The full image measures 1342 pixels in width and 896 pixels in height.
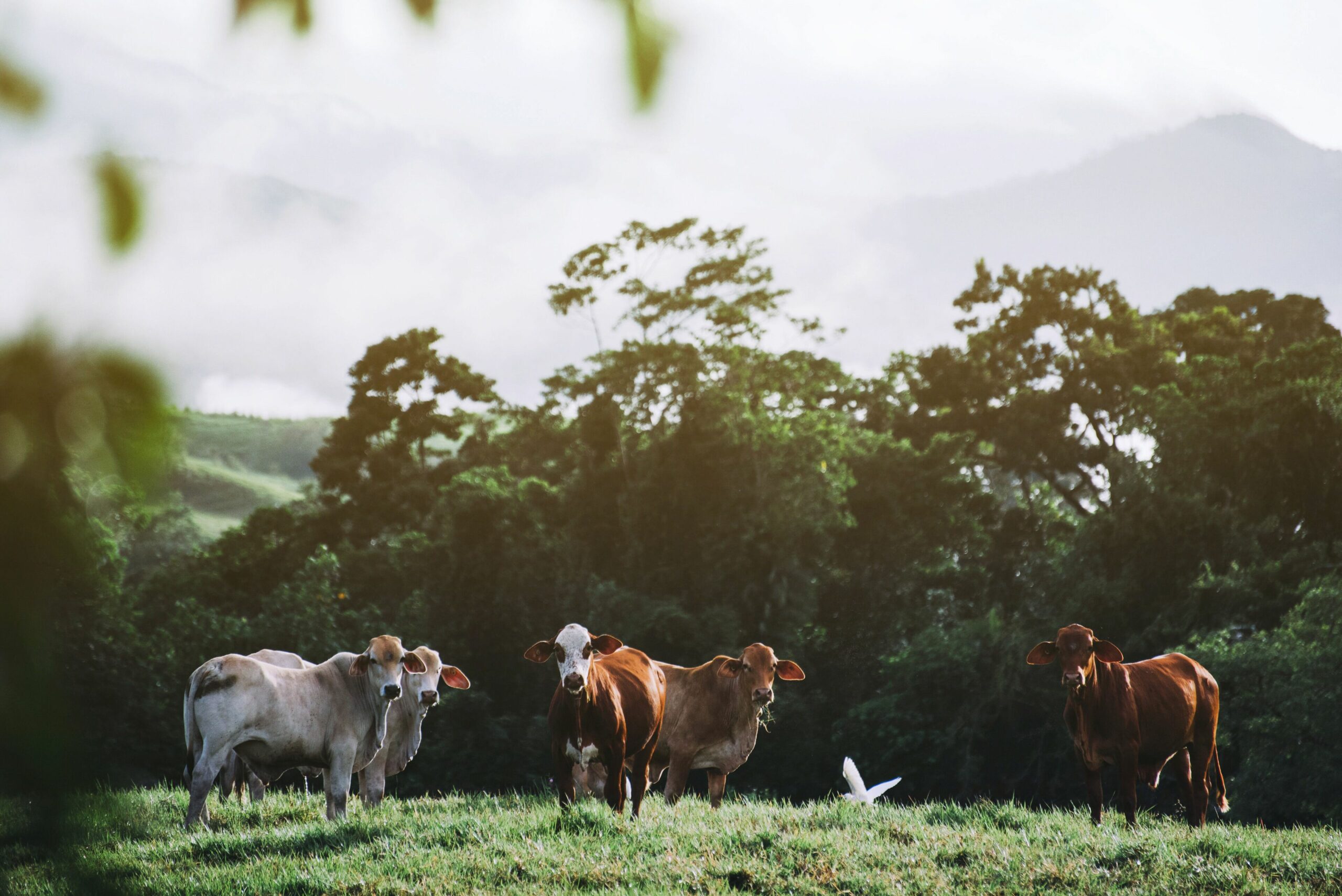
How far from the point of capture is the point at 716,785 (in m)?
10.9

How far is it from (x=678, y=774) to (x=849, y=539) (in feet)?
63.2

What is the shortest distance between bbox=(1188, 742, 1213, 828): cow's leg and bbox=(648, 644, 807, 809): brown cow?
10.8 feet

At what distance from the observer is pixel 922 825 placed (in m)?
8.25

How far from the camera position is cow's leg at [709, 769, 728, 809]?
35.2 feet

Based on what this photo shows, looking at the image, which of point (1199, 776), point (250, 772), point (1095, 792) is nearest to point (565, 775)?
point (1095, 792)

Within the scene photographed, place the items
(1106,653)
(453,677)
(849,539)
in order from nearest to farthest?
(1106,653)
(453,677)
(849,539)

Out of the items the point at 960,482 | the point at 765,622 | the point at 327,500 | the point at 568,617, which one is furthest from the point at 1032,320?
the point at 327,500

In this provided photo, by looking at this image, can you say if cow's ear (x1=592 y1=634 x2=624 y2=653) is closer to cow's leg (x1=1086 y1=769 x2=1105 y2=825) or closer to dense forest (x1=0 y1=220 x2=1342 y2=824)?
cow's leg (x1=1086 y1=769 x2=1105 y2=825)

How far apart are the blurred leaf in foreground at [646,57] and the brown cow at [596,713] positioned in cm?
718

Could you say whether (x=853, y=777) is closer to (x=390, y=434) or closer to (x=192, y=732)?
(x=192, y=732)

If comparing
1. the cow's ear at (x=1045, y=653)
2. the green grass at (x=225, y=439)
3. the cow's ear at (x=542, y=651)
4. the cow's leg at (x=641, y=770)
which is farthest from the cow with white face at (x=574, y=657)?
the green grass at (x=225, y=439)

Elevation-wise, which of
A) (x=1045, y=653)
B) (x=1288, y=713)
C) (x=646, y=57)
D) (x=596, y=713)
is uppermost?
(x=646, y=57)

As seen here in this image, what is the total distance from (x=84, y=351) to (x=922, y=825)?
7.96 meters

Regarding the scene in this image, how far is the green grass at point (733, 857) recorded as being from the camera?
6.39 m
